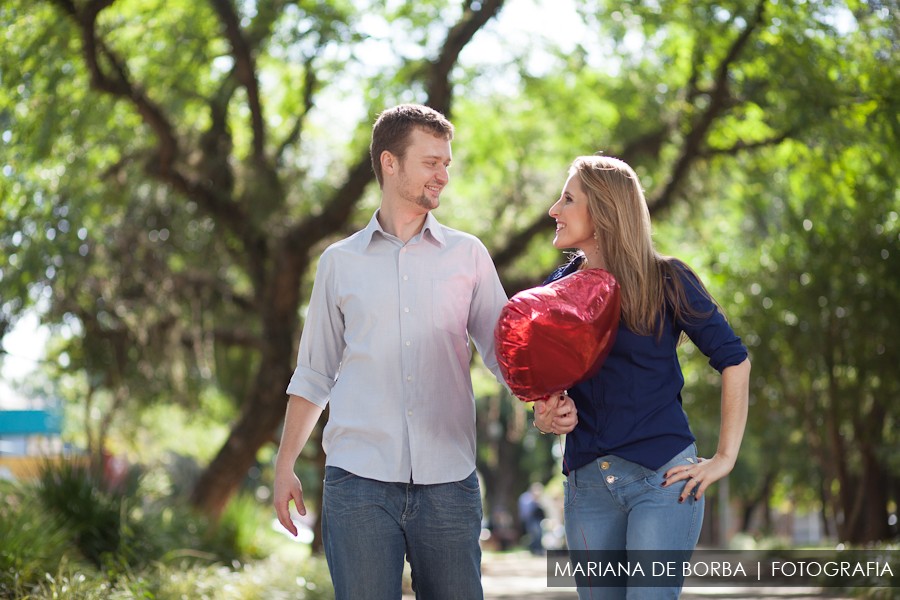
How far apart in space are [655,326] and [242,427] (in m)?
10.6

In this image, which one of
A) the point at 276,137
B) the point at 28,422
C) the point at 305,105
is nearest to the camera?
the point at 305,105

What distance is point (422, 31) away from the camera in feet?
44.6

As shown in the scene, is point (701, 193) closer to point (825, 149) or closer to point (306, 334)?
point (825, 149)

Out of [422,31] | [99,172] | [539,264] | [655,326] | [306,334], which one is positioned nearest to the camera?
[655,326]

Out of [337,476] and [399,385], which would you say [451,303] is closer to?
[399,385]

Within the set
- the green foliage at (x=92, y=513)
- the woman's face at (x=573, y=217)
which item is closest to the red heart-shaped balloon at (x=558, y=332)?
the woman's face at (x=573, y=217)

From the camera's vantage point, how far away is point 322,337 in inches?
157

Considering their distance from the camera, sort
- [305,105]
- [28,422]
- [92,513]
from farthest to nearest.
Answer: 1. [28,422]
2. [305,105]
3. [92,513]

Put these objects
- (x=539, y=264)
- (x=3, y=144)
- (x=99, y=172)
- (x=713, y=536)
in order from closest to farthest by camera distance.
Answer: (x=3, y=144) → (x=99, y=172) → (x=539, y=264) → (x=713, y=536)

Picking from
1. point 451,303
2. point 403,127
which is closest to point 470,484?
point 451,303

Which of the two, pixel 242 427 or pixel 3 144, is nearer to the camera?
pixel 3 144

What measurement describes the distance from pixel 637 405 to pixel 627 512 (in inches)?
13.3

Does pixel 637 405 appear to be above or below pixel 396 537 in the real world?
above

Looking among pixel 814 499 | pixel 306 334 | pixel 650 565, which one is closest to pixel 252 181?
pixel 306 334
